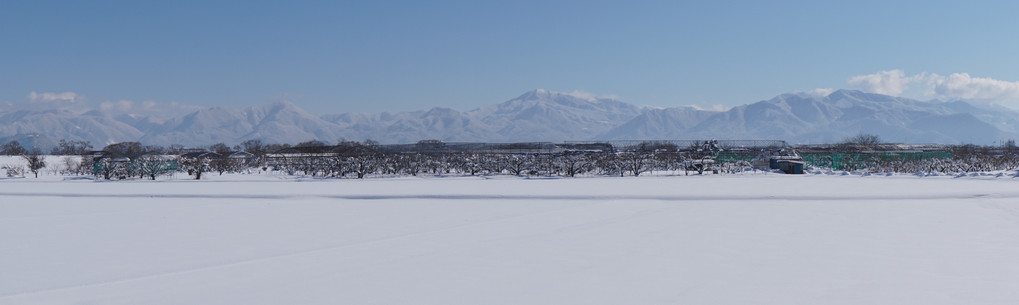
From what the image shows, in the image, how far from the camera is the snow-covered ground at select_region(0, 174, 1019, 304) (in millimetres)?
6516

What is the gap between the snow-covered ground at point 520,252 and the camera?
652cm

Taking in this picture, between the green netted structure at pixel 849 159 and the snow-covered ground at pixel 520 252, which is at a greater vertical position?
the green netted structure at pixel 849 159

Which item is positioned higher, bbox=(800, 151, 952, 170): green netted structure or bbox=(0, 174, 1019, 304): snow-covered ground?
bbox=(800, 151, 952, 170): green netted structure

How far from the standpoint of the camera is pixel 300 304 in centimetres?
614

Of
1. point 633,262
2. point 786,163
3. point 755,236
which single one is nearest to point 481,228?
point 633,262

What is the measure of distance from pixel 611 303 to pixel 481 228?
5449 millimetres

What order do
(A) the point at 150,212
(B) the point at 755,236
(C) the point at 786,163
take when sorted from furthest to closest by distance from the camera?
(C) the point at 786,163, (A) the point at 150,212, (B) the point at 755,236

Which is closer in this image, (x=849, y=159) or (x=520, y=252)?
(x=520, y=252)

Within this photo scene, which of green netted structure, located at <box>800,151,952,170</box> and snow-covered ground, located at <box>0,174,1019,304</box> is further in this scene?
green netted structure, located at <box>800,151,952,170</box>

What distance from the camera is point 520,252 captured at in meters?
8.80

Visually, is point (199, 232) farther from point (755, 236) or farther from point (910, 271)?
point (910, 271)

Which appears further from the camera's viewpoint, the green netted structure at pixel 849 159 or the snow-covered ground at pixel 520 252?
the green netted structure at pixel 849 159

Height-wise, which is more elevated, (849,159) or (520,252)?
(849,159)

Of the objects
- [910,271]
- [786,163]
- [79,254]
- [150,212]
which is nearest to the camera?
[910,271]
